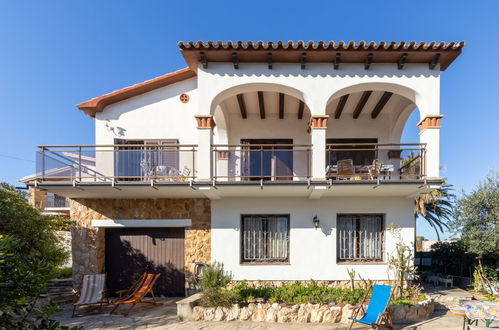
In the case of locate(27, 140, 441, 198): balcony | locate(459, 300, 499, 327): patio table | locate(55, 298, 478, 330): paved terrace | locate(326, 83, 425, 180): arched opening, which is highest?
locate(326, 83, 425, 180): arched opening

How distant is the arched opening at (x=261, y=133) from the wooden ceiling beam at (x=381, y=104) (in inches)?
96.5

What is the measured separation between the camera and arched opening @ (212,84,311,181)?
922 centimetres

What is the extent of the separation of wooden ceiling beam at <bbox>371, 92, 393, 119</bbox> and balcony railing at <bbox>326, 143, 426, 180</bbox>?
150 centimetres

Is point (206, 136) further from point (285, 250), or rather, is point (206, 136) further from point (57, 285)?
point (57, 285)

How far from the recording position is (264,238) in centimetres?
897

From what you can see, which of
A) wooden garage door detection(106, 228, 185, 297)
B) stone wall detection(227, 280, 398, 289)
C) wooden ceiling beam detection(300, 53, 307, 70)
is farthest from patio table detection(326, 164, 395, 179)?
wooden garage door detection(106, 228, 185, 297)

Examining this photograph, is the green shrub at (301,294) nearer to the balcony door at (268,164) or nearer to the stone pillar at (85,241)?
the balcony door at (268,164)

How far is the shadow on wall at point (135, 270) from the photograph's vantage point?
9.10 metres

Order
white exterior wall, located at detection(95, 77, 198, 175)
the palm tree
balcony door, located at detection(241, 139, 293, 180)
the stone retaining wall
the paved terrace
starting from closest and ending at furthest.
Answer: the paved terrace
the stone retaining wall
balcony door, located at detection(241, 139, 293, 180)
white exterior wall, located at detection(95, 77, 198, 175)
the palm tree

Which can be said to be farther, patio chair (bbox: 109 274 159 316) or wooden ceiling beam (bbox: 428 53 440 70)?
wooden ceiling beam (bbox: 428 53 440 70)

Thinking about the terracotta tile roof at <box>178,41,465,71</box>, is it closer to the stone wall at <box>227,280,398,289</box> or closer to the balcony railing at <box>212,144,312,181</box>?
the balcony railing at <box>212,144,312,181</box>

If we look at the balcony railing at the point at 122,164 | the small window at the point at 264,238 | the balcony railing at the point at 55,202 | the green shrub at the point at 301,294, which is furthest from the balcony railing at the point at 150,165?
the balcony railing at the point at 55,202

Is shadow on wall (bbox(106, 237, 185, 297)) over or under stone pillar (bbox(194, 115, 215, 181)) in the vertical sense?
under

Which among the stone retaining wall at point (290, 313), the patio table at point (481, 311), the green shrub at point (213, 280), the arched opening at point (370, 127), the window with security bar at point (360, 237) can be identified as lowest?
the stone retaining wall at point (290, 313)
